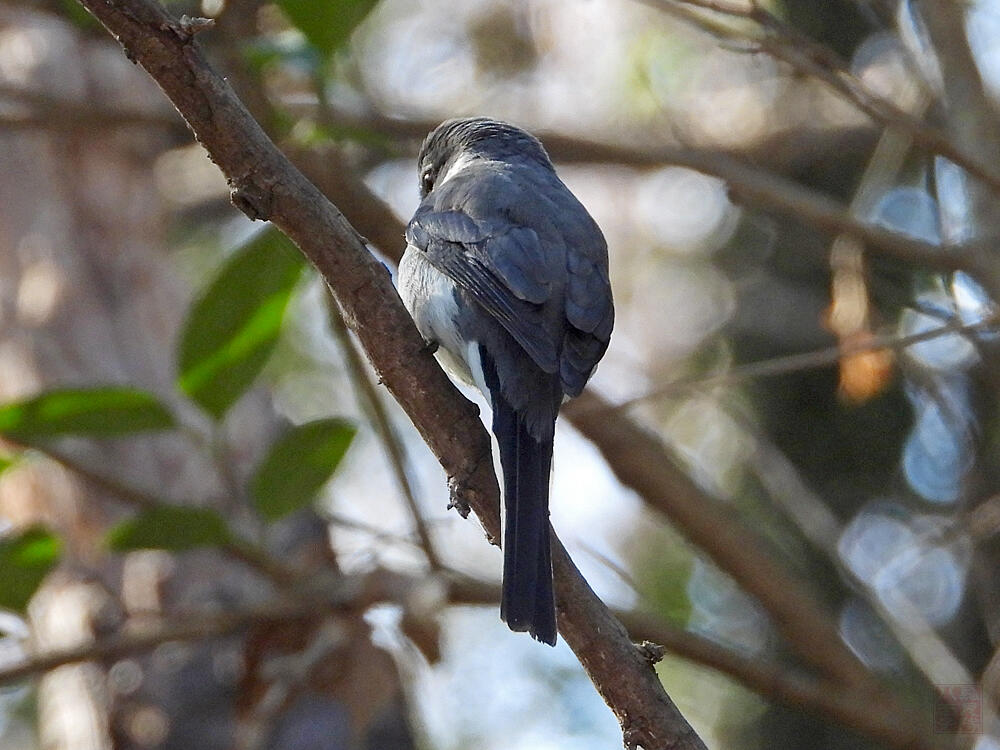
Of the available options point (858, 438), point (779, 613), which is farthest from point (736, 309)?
point (779, 613)

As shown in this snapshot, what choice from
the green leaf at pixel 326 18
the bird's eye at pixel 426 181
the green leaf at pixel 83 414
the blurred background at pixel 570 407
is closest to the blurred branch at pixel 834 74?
the blurred background at pixel 570 407

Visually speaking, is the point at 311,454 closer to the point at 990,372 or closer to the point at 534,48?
the point at 990,372

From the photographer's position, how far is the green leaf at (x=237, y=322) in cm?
347

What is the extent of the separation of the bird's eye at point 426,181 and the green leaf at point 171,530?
136 cm

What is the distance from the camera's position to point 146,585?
4.42 metres

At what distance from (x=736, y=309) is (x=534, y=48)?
195 cm

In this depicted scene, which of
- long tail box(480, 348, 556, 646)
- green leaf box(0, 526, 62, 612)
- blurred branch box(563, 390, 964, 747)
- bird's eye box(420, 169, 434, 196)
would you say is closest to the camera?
long tail box(480, 348, 556, 646)

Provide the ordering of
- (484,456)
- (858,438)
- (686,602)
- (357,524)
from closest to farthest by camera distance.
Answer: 1. (484,456)
2. (357,524)
3. (858,438)
4. (686,602)

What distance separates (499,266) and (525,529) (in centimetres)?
82

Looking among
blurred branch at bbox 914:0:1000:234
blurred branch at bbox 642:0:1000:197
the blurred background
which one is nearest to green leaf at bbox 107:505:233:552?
the blurred background

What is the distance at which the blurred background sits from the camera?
3.62 metres

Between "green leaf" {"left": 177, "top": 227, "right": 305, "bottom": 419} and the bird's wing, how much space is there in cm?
42

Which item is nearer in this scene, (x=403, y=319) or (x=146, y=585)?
(x=403, y=319)

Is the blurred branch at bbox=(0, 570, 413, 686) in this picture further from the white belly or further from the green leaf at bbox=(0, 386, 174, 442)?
the white belly
